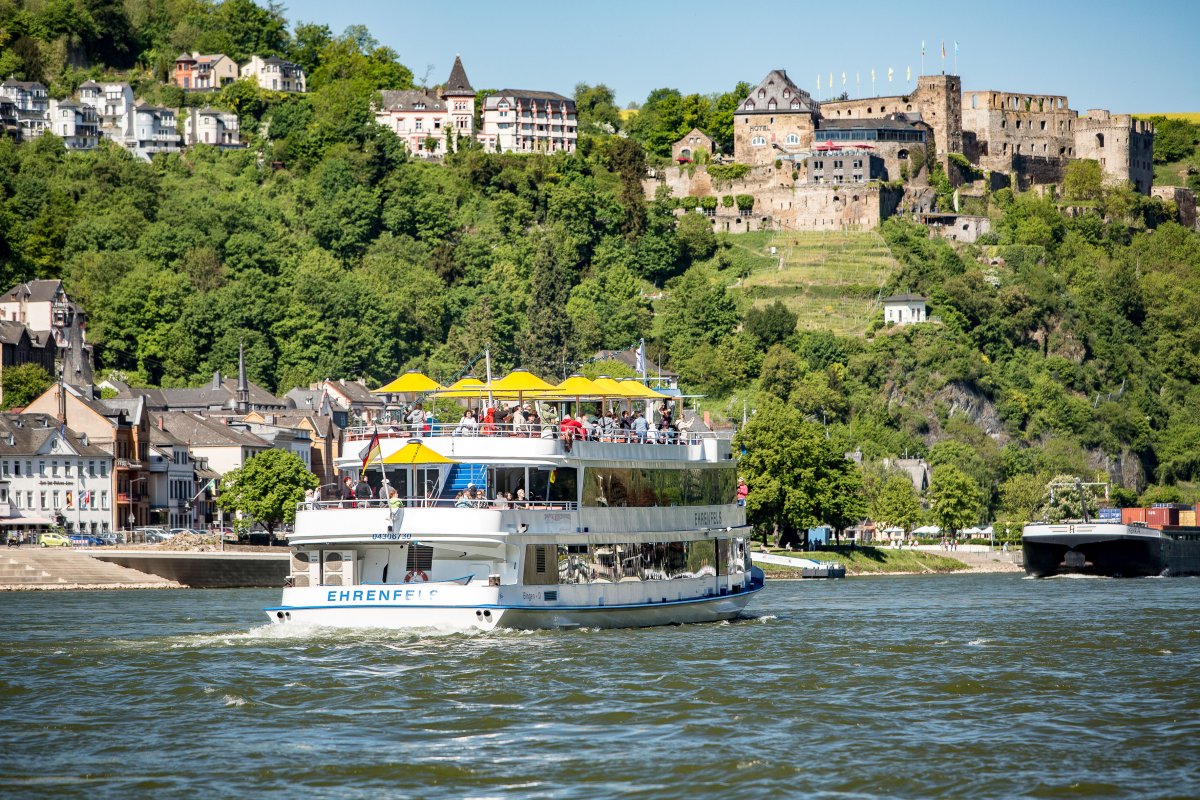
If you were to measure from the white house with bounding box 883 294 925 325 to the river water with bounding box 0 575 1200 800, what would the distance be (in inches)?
5153

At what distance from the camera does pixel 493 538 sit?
49.2 meters

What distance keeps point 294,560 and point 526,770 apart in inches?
723

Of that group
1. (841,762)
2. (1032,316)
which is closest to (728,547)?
(841,762)

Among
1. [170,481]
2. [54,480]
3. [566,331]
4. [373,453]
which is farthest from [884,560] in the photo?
[373,453]

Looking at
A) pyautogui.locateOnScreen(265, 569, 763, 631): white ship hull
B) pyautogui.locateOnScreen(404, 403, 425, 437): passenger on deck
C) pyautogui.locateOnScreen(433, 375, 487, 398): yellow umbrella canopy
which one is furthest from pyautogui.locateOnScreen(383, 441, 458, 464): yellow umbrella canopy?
pyautogui.locateOnScreen(433, 375, 487, 398): yellow umbrella canopy

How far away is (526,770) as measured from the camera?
112 feet

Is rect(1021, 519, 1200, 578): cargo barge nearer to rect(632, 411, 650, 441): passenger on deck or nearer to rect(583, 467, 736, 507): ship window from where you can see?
rect(583, 467, 736, 507): ship window

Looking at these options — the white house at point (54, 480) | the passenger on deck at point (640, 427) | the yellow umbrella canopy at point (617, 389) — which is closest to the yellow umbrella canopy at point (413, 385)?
the yellow umbrella canopy at point (617, 389)

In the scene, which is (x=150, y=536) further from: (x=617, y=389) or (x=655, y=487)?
(x=655, y=487)

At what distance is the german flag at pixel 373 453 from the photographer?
50953 millimetres

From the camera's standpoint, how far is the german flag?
5095cm

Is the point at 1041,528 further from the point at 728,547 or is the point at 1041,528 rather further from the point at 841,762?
the point at 841,762

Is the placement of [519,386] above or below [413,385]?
below

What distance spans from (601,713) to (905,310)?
505 feet
